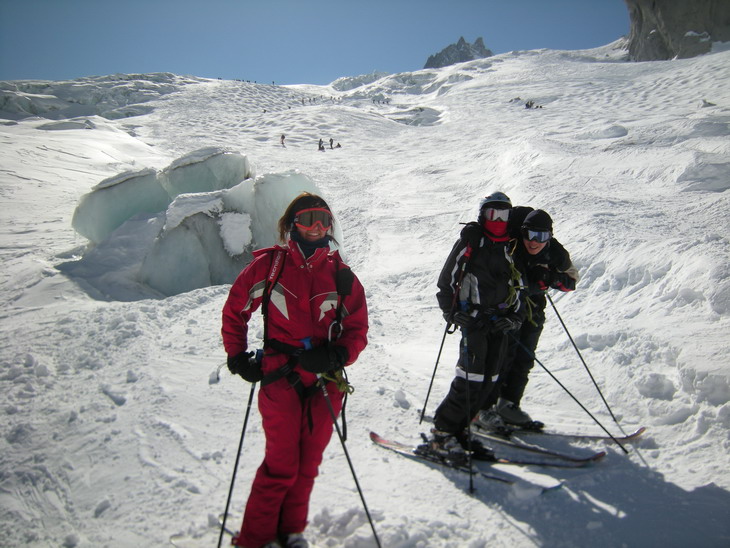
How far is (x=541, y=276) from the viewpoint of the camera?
140 inches

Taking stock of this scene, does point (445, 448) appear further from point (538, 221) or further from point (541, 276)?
point (538, 221)

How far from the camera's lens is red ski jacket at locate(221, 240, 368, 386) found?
2.40m

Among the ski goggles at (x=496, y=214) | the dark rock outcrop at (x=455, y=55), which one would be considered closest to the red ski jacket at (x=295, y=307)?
the ski goggles at (x=496, y=214)

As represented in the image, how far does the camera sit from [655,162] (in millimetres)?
9703

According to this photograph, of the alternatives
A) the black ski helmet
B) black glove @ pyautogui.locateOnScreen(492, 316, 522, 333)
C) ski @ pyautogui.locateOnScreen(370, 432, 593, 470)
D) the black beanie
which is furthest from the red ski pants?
the black beanie

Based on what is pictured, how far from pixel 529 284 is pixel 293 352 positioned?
2.18 metres

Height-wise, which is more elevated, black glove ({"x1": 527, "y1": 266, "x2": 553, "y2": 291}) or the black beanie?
the black beanie

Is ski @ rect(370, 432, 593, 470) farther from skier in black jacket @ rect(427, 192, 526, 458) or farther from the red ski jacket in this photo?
the red ski jacket

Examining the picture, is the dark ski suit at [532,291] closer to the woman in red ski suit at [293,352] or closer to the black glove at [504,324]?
the black glove at [504,324]

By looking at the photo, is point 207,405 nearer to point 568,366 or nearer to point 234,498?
point 234,498

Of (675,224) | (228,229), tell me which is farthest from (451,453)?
(228,229)

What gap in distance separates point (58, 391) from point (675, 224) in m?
8.43

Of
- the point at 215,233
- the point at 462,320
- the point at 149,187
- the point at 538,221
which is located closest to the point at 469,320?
the point at 462,320

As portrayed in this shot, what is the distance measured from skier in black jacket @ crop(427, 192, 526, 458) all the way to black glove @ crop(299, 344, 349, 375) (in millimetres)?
1206
